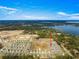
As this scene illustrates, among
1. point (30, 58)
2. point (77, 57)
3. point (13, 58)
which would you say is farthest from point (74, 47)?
point (13, 58)

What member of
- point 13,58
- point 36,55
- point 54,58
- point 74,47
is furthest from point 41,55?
point 74,47

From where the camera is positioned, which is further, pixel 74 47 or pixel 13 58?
pixel 74 47

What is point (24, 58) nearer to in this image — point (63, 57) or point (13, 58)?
point (13, 58)

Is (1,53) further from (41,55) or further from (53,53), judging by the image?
(53,53)

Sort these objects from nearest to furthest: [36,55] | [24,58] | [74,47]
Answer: [24,58], [36,55], [74,47]

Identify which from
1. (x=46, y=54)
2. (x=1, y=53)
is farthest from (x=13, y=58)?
(x=46, y=54)

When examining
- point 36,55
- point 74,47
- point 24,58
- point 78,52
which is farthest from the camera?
point 74,47

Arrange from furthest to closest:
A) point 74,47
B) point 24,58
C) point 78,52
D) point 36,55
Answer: point 74,47 → point 78,52 → point 36,55 → point 24,58

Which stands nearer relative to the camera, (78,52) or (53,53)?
(53,53)

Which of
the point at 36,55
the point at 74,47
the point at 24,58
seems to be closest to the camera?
the point at 24,58
